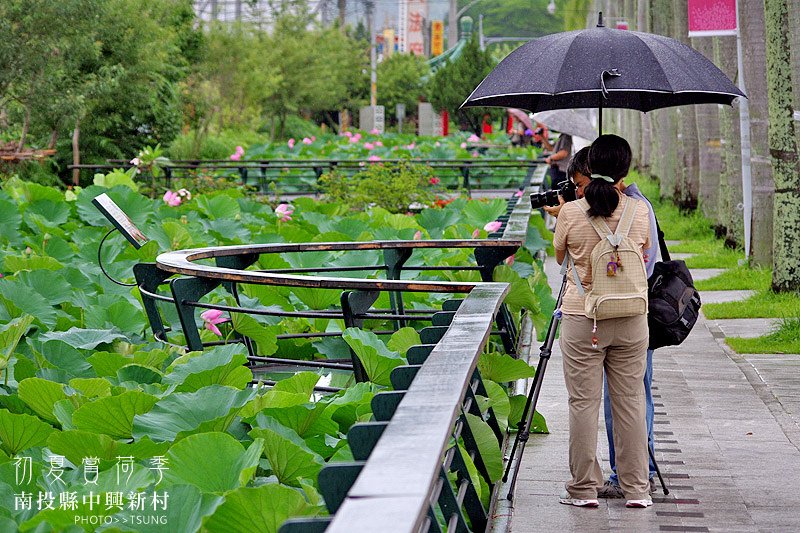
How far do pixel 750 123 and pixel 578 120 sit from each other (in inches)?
67.5

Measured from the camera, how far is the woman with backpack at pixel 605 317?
468cm

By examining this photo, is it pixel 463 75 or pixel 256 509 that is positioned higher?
pixel 463 75

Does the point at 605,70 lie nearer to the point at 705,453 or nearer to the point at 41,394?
the point at 705,453

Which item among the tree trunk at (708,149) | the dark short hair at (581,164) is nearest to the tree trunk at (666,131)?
the tree trunk at (708,149)

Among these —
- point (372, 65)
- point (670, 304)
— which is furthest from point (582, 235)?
point (372, 65)

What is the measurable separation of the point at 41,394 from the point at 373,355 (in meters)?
1.09

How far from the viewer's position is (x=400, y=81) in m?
66.9

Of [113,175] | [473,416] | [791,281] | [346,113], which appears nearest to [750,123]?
[791,281]

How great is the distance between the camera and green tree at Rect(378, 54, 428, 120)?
65.9 m

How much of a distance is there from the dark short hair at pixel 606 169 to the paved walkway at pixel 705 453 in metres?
1.21

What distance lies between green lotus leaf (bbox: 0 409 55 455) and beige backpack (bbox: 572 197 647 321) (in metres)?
2.10

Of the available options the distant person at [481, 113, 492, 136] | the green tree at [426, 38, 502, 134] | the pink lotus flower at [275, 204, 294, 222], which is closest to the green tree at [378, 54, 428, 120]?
the distant person at [481, 113, 492, 136]

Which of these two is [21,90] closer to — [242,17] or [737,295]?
[737,295]

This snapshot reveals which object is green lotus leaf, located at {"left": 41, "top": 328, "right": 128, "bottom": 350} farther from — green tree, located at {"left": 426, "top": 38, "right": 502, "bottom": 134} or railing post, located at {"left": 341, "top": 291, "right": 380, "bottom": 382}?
green tree, located at {"left": 426, "top": 38, "right": 502, "bottom": 134}
